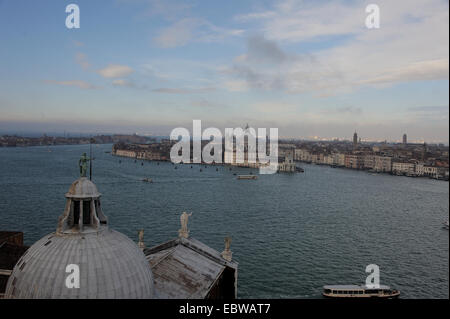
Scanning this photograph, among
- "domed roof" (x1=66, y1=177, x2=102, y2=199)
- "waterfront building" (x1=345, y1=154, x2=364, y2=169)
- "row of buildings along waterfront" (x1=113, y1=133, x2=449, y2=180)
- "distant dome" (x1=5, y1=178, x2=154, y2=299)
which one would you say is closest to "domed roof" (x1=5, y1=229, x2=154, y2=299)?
"distant dome" (x1=5, y1=178, x2=154, y2=299)

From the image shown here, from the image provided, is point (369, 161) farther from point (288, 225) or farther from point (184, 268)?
point (184, 268)

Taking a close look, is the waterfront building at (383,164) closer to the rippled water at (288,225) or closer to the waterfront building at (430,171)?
the waterfront building at (430,171)

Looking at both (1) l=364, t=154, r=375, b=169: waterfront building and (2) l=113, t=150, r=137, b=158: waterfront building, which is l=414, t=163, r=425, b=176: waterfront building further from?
(2) l=113, t=150, r=137, b=158: waterfront building

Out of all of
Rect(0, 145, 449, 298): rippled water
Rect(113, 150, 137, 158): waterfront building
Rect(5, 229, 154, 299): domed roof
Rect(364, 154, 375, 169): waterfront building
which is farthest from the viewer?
Rect(113, 150, 137, 158): waterfront building

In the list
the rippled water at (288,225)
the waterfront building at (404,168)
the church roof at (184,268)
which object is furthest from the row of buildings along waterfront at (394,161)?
the church roof at (184,268)

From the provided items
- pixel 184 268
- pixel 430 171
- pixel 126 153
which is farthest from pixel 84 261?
pixel 126 153

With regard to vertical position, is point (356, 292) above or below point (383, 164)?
below
